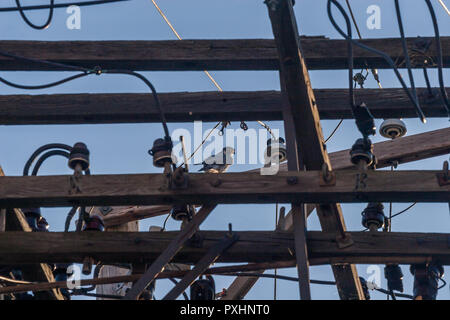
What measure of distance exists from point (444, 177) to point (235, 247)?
4.90 feet

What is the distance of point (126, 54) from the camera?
9414 millimetres

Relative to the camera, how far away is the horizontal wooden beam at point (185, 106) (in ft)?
30.2

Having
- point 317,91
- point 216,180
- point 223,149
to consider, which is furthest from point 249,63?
point 223,149

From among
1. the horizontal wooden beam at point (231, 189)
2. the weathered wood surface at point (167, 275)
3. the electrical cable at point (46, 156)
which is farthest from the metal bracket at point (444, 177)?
the electrical cable at point (46, 156)

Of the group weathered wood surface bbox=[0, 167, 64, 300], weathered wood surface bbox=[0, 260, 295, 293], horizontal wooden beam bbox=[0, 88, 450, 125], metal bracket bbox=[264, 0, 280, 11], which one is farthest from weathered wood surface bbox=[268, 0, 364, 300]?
weathered wood surface bbox=[0, 167, 64, 300]

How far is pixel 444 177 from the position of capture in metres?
8.29

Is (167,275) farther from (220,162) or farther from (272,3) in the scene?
(220,162)

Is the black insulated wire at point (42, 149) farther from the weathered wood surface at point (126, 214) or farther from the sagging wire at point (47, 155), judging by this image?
the weathered wood surface at point (126, 214)

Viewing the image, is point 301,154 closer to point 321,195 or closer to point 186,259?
point 321,195

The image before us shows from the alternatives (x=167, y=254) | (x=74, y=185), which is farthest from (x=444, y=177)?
(x=74, y=185)

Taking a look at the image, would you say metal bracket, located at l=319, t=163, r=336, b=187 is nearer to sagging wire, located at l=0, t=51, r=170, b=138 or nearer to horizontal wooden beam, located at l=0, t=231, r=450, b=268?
horizontal wooden beam, located at l=0, t=231, r=450, b=268

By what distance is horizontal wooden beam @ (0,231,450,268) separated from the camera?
8523 mm
